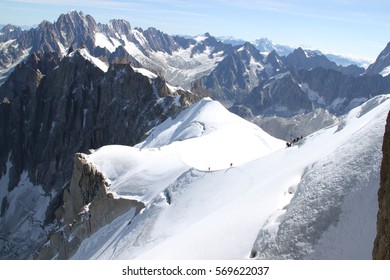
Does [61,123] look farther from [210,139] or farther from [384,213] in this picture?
[384,213]

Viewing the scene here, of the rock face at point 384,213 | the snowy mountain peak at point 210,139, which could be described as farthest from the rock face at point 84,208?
the rock face at point 384,213

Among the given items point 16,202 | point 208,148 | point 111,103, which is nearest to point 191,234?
point 208,148

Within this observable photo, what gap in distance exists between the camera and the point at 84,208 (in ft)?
203

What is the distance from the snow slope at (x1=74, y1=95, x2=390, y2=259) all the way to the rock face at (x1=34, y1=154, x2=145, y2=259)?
1.60 metres

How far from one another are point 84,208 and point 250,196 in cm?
3661

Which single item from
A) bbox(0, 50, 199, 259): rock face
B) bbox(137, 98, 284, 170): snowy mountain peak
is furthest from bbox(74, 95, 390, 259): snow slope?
bbox(0, 50, 199, 259): rock face

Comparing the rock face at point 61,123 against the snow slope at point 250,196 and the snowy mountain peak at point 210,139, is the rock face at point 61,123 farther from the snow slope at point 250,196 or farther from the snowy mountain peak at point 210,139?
the snow slope at point 250,196

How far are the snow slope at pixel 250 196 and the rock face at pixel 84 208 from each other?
1.60 metres

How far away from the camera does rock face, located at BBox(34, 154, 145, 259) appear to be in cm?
5475

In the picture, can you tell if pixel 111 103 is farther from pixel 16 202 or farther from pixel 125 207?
pixel 125 207

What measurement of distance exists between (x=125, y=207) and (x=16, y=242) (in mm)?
87467

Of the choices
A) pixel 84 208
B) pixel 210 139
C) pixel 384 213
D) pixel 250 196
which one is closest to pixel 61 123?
pixel 84 208

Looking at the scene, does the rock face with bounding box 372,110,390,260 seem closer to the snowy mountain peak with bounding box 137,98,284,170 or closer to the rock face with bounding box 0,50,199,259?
the snowy mountain peak with bounding box 137,98,284,170
